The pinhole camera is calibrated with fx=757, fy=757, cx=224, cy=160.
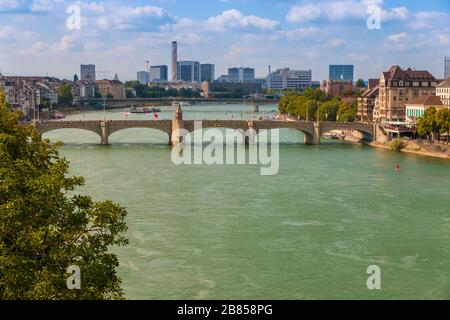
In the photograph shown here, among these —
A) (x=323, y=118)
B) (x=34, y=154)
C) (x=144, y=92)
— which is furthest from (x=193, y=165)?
(x=144, y=92)

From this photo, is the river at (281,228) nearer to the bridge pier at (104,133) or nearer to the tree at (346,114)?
the bridge pier at (104,133)

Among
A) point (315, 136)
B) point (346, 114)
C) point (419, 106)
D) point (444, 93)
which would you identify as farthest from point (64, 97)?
point (315, 136)

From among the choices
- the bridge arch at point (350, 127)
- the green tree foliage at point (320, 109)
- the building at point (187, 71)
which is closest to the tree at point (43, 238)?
the bridge arch at point (350, 127)

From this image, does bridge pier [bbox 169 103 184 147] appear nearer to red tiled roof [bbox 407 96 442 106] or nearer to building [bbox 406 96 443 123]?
building [bbox 406 96 443 123]

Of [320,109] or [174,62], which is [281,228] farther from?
[174,62]

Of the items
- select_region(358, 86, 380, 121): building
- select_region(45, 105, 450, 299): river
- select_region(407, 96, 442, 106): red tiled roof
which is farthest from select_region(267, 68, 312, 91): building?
select_region(45, 105, 450, 299): river

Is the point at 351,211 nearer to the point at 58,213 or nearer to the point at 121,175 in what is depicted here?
the point at 121,175
